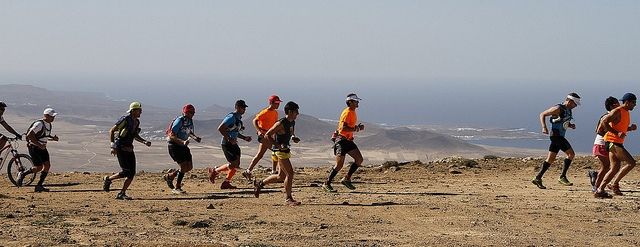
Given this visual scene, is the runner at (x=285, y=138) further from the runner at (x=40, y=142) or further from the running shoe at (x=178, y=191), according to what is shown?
the runner at (x=40, y=142)

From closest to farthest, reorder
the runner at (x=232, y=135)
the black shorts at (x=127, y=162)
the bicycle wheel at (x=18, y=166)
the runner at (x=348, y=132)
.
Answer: the black shorts at (x=127, y=162), the runner at (x=348, y=132), the runner at (x=232, y=135), the bicycle wheel at (x=18, y=166)

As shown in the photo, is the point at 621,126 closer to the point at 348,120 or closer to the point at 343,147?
the point at 348,120

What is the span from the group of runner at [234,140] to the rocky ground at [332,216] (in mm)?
417

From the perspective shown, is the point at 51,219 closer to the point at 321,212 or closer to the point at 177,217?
→ the point at 177,217

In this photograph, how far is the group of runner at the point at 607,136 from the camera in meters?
Result: 14.7

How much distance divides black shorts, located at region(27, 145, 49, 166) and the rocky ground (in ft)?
2.18

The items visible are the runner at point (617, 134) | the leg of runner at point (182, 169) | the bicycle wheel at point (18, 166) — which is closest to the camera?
the runner at point (617, 134)

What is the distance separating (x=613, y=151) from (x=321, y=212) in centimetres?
577

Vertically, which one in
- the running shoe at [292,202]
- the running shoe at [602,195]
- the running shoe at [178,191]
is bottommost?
the running shoe at [178,191]

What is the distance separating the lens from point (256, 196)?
14742mm

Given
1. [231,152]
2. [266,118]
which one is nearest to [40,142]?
[231,152]

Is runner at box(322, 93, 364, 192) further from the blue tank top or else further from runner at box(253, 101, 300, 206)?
the blue tank top

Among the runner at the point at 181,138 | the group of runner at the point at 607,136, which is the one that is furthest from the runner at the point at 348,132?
the group of runner at the point at 607,136

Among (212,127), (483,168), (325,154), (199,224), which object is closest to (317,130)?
(212,127)
